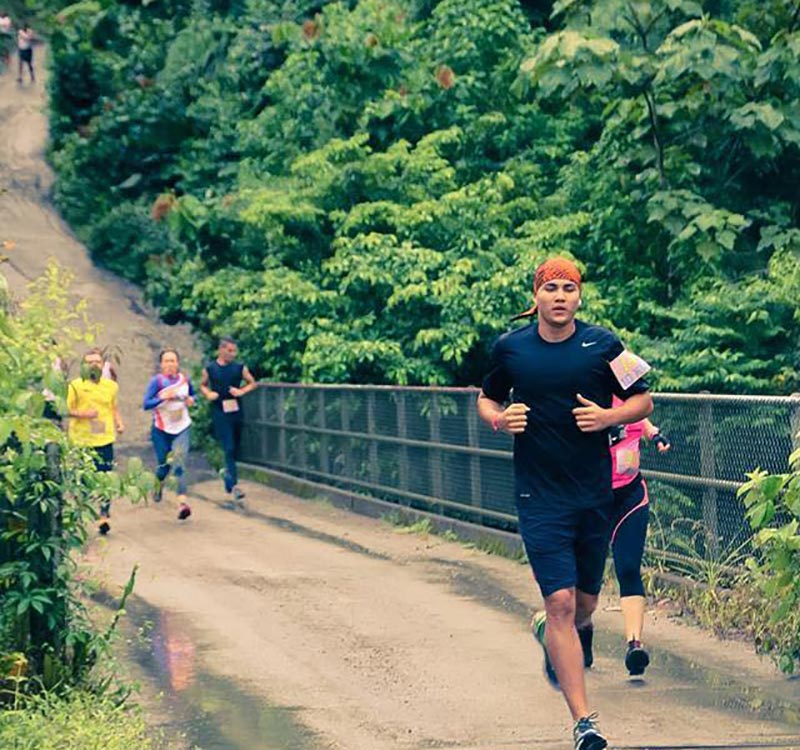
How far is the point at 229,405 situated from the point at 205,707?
37.8 ft

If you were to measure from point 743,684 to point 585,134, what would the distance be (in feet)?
46.1

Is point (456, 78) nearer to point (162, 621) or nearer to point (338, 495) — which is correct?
point (338, 495)

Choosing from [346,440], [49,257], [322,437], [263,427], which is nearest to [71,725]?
[346,440]

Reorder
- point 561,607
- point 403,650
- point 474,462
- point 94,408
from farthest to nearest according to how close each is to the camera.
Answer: point 94,408, point 474,462, point 403,650, point 561,607

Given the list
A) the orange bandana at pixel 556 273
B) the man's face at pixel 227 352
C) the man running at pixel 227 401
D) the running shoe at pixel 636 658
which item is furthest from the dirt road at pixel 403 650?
the man's face at pixel 227 352

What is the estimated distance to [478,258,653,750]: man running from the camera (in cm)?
773

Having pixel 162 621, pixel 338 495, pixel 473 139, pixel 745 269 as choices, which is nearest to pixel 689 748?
pixel 162 621

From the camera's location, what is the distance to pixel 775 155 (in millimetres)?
17406

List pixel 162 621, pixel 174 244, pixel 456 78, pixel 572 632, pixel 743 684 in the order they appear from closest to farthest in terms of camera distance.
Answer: pixel 572 632 < pixel 743 684 < pixel 162 621 < pixel 456 78 < pixel 174 244

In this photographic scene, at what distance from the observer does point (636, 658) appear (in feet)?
30.9

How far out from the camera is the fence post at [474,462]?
623 inches

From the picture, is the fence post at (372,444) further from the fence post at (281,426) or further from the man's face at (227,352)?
the fence post at (281,426)

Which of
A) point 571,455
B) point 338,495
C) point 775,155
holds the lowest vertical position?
point 338,495

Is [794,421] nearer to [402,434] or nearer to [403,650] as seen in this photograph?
[403,650]
